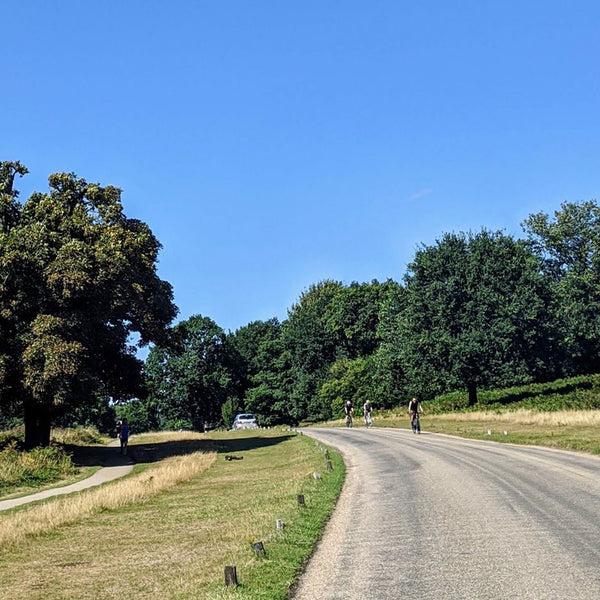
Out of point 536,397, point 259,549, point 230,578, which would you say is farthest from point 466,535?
point 536,397

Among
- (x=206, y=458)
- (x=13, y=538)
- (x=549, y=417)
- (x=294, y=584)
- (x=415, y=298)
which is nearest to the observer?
(x=294, y=584)

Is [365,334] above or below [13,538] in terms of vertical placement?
above

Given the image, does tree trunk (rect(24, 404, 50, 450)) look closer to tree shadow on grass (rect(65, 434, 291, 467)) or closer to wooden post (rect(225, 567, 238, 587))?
tree shadow on grass (rect(65, 434, 291, 467))

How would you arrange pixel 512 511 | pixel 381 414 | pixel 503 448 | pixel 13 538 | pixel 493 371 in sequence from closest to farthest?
pixel 512 511
pixel 13 538
pixel 503 448
pixel 493 371
pixel 381 414

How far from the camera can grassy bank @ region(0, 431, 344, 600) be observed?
9.59 m

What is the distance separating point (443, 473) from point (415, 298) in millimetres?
38607

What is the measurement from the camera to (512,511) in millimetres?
12742

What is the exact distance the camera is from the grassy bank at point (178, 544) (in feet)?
31.5

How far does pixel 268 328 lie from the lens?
11388 centimetres

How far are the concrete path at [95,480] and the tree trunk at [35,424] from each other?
→ 3.72 meters

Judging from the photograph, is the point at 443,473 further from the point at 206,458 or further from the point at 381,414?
the point at 381,414

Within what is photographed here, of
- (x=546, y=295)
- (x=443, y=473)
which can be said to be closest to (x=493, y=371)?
(x=546, y=295)

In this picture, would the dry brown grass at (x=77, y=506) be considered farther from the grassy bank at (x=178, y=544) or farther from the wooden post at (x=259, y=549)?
the wooden post at (x=259, y=549)

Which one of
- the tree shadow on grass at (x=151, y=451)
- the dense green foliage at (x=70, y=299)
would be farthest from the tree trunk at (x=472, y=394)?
the dense green foliage at (x=70, y=299)
